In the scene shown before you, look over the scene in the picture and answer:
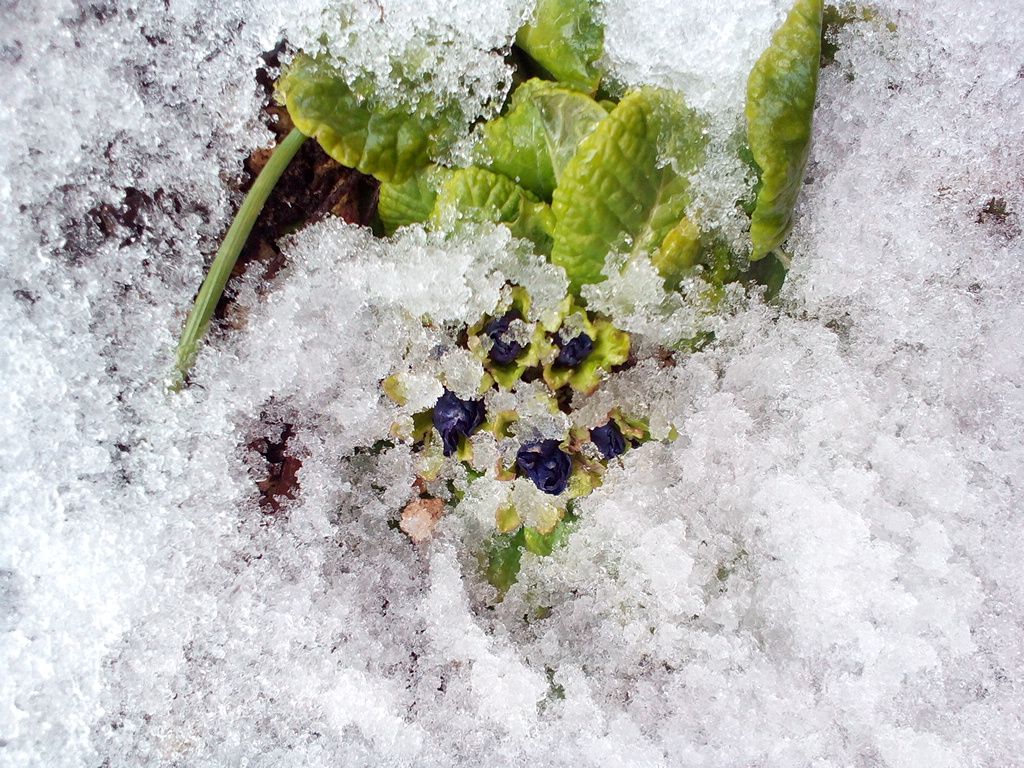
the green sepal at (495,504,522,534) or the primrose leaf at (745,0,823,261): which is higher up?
the primrose leaf at (745,0,823,261)

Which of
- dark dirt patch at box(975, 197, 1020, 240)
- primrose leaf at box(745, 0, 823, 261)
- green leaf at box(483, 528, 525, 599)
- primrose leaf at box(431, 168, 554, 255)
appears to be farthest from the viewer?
green leaf at box(483, 528, 525, 599)

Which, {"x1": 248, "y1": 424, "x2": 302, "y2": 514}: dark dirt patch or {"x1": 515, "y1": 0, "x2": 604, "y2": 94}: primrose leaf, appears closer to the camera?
{"x1": 515, "y1": 0, "x2": 604, "y2": 94}: primrose leaf

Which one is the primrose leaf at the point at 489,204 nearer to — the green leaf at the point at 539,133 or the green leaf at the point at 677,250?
the green leaf at the point at 539,133

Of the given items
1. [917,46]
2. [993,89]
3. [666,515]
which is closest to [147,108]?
[666,515]

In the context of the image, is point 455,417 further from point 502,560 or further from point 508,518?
point 502,560

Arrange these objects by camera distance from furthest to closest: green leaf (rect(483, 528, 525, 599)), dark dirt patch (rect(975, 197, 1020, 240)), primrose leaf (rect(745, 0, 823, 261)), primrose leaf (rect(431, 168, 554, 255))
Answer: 1. green leaf (rect(483, 528, 525, 599))
2. dark dirt patch (rect(975, 197, 1020, 240))
3. primrose leaf (rect(431, 168, 554, 255))
4. primrose leaf (rect(745, 0, 823, 261))

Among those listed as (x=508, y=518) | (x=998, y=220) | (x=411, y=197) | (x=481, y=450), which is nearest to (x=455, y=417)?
(x=481, y=450)

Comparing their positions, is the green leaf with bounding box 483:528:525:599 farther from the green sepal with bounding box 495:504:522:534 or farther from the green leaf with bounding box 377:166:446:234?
the green leaf with bounding box 377:166:446:234

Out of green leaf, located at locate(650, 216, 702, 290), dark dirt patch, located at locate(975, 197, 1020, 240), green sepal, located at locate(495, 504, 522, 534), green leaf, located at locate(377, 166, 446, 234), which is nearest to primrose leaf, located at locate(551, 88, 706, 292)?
green leaf, located at locate(650, 216, 702, 290)

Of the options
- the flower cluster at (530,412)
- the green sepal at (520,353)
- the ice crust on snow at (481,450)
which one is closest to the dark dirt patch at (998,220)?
the ice crust on snow at (481,450)
